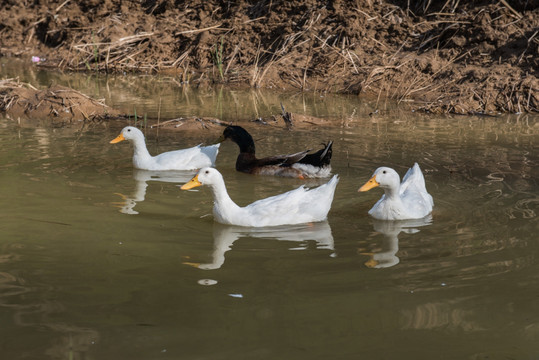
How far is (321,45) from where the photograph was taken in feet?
60.1

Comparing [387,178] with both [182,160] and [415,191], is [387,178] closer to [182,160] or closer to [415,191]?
[415,191]

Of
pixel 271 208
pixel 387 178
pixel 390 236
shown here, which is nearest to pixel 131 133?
pixel 271 208

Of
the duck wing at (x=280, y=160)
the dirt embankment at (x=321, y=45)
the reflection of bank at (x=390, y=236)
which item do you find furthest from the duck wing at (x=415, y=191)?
the dirt embankment at (x=321, y=45)

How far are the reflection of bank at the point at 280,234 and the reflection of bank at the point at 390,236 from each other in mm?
464

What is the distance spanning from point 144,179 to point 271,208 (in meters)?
2.61

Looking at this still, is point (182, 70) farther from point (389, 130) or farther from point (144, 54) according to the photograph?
point (389, 130)

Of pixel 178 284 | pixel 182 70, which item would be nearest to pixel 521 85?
pixel 182 70

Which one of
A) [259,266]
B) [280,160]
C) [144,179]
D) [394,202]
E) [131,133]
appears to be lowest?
[259,266]

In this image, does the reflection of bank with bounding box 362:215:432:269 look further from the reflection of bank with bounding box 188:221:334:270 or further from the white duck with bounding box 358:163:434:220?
the reflection of bank with bounding box 188:221:334:270

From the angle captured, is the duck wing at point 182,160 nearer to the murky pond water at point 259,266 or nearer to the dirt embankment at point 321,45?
the murky pond water at point 259,266

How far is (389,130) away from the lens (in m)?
12.9

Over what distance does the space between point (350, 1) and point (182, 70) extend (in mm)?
4394

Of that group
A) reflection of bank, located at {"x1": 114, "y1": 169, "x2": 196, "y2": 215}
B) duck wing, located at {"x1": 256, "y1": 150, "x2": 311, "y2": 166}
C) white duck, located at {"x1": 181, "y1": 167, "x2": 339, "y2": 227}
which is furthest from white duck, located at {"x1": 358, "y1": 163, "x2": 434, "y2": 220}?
reflection of bank, located at {"x1": 114, "y1": 169, "x2": 196, "y2": 215}

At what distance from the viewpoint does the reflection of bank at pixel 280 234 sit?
7066 mm
